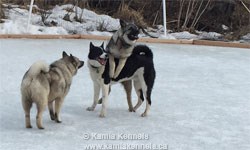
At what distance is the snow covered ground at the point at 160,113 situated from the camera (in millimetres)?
4289

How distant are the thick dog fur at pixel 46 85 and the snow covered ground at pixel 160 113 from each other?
0.62 ft

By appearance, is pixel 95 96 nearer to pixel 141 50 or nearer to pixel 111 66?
pixel 111 66

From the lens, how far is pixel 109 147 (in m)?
4.09

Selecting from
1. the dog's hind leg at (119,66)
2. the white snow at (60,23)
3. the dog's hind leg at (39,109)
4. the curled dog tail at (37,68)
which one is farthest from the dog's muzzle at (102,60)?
the white snow at (60,23)

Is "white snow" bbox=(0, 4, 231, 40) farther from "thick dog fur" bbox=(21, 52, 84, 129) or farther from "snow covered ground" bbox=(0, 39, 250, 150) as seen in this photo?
"thick dog fur" bbox=(21, 52, 84, 129)

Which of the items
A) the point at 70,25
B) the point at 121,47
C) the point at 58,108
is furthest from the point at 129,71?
the point at 70,25

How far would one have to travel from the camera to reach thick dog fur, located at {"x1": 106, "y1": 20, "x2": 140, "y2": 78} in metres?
4.98

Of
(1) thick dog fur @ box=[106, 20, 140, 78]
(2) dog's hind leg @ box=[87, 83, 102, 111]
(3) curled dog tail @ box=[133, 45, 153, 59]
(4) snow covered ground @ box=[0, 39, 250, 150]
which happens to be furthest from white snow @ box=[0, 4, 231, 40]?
(1) thick dog fur @ box=[106, 20, 140, 78]

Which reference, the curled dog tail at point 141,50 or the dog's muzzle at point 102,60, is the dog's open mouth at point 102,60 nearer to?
the dog's muzzle at point 102,60

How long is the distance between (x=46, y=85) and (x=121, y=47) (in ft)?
3.42

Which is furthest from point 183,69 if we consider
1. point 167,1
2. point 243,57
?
point 167,1

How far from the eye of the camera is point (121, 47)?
503 centimetres

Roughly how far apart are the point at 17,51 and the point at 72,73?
3978 mm

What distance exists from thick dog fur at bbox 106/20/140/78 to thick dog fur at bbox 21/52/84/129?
0.38 metres
